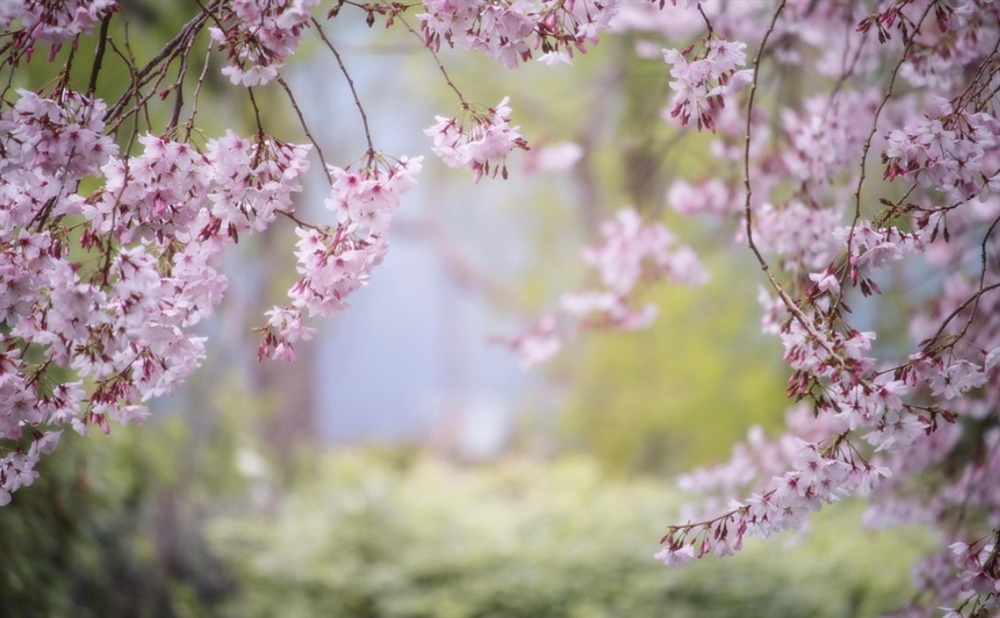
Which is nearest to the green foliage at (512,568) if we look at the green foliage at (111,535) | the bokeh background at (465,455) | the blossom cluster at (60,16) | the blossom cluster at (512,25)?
the bokeh background at (465,455)

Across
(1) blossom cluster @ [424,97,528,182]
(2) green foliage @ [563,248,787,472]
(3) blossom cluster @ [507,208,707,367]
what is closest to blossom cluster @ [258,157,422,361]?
(1) blossom cluster @ [424,97,528,182]

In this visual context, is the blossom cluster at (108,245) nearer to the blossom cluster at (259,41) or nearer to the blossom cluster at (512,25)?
the blossom cluster at (259,41)

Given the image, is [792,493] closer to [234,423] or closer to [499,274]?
[234,423]

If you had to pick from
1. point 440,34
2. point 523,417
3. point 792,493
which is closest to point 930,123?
point 792,493

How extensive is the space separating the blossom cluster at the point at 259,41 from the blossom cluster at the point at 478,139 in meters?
0.19

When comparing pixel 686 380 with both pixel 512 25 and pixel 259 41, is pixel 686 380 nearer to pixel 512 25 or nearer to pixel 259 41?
pixel 512 25

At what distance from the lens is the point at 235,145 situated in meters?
1.04

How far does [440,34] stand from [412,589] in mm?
2533

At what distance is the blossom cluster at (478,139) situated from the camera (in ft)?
3.56

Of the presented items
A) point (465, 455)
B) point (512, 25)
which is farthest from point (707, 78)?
point (465, 455)

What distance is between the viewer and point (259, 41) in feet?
3.31

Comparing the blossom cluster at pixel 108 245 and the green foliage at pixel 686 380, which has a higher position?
the green foliage at pixel 686 380

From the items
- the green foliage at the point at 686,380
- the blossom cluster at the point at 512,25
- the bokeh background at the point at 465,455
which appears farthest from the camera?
the green foliage at the point at 686,380

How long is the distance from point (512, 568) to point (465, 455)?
15.1ft
